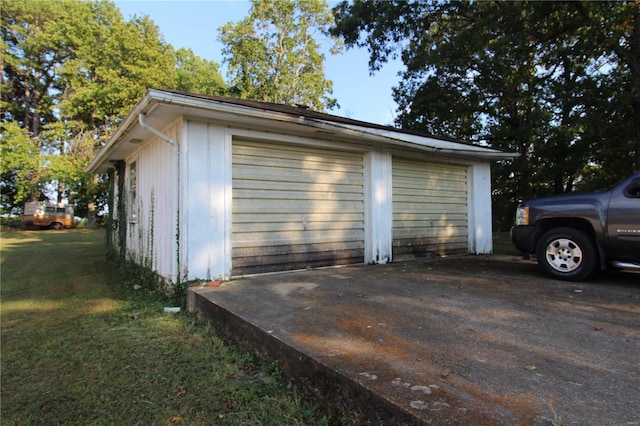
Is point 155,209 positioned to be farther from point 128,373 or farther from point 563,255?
point 563,255

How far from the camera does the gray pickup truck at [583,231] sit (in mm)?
4234

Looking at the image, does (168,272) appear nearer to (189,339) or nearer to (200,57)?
(189,339)

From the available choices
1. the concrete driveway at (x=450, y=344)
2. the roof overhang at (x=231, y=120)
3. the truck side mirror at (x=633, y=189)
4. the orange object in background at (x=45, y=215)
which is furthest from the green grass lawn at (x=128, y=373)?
the orange object in background at (x=45, y=215)

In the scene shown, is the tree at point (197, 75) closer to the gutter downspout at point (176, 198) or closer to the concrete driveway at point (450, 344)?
the gutter downspout at point (176, 198)

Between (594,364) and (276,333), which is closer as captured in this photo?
(594,364)

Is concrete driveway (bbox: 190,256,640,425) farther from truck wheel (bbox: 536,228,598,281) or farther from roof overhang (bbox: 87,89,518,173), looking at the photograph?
roof overhang (bbox: 87,89,518,173)

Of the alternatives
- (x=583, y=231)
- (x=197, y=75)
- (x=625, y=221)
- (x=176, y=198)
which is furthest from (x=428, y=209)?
(x=197, y=75)

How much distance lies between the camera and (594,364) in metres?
2.15

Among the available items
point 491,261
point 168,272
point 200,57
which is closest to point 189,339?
point 168,272

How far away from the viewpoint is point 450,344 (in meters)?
2.50

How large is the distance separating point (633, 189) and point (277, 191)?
4746mm

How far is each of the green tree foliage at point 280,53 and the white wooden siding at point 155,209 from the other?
21.3 metres

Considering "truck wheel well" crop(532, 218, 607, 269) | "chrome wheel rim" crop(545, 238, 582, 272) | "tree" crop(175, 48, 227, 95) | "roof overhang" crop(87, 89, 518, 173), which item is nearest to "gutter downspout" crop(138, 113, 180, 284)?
"roof overhang" crop(87, 89, 518, 173)

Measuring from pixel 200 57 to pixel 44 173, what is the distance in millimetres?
17753
